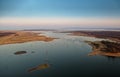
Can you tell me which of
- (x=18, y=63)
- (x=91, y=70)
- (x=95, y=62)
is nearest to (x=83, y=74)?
(x=91, y=70)

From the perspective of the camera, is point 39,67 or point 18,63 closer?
point 39,67

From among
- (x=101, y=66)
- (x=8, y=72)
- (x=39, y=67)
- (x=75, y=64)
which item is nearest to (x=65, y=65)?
(x=75, y=64)

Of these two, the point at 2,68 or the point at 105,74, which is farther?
the point at 2,68

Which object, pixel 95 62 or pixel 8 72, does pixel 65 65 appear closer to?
pixel 95 62

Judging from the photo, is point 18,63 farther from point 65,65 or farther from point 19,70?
point 65,65

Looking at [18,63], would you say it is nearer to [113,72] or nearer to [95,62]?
[95,62]

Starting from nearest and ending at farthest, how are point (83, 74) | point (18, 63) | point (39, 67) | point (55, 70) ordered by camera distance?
1. point (83, 74)
2. point (55, 70)
3. point (39, 67)
4. point (18, 63)

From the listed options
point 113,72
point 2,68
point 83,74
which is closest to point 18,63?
point 2,68

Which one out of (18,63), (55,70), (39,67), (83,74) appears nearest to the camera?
(83,74)
